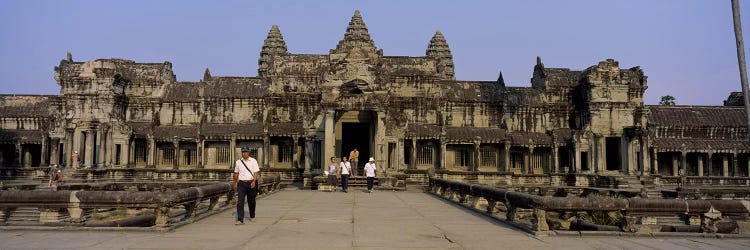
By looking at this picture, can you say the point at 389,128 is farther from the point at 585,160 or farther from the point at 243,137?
the point at 585,160

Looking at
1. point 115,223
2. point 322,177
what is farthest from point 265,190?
point 115,223

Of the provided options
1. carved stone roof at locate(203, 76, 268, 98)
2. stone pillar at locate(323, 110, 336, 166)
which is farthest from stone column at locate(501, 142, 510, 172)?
carved stone roof at locate(203, 76, 268, 98)

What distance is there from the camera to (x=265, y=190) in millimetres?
23047

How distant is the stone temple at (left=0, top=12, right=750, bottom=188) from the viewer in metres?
42.0

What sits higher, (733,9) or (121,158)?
(733,9)

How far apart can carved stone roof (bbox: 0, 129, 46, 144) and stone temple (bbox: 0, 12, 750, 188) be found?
8 centimetres

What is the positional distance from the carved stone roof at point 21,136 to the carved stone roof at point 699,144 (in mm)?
46426

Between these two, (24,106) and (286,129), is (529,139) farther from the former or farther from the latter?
(24,106)

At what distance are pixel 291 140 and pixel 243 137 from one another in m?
3.33

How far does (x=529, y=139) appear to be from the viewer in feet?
142

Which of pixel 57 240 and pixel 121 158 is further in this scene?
pixel 121 158

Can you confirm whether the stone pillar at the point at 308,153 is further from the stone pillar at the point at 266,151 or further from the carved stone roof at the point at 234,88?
the carved stone roof at the point at 234,88

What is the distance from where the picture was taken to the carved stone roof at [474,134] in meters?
42.0

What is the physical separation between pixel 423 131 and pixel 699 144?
70.9ft
